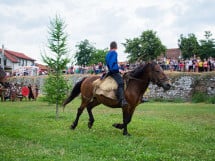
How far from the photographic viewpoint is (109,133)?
1269 cm

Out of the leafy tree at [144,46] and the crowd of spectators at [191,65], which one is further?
the leafy tree at [144,46]

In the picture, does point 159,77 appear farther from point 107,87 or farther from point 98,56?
point 98,56

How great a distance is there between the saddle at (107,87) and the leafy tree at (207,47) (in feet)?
197

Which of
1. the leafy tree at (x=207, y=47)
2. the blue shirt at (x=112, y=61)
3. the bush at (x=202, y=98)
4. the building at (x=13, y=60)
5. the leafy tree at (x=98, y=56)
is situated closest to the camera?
the blue shirt at (x=112, y=61)

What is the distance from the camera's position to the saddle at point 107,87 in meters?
12.6

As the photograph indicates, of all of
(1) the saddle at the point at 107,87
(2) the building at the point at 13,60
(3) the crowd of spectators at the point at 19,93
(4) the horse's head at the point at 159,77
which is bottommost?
(3) the crowd of spectators at the point at 19,93

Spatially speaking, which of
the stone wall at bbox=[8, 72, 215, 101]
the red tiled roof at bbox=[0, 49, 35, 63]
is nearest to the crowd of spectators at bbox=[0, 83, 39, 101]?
the stone wall at bbox=[8, 72, 215, 101]

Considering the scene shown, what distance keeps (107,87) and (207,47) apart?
61.5m

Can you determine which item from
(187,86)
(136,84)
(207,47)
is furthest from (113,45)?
(207,47)

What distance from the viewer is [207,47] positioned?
230ft

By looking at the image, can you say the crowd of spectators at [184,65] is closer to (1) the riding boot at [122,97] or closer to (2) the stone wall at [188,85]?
(2) the stone wall at [188,85]

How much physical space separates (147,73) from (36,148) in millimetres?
5151

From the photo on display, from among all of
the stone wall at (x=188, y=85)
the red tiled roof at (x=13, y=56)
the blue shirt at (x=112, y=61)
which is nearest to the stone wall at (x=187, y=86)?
the stone wall at (x=188, y=85)

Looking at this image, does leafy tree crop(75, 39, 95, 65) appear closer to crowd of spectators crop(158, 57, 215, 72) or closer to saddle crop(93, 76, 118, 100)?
crowd of spectators crop(158, 57, 215, 72)
